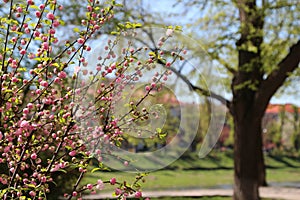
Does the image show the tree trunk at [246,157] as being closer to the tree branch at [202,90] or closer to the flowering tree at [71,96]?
the tree branch at [202,90]

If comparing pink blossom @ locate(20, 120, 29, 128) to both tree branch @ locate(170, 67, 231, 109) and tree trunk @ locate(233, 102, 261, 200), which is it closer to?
tree branch @ locate(170, 67, 231, 109)

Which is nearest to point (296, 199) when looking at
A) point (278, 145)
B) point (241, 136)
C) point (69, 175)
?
point (241, 136)

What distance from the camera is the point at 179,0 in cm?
1135

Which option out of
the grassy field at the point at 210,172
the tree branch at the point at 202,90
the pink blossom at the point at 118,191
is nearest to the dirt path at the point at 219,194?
the tree branch at the point at 202,90

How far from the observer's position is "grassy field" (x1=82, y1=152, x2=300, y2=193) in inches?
767

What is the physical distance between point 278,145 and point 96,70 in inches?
1494

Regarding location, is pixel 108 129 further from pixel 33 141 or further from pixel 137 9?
pixel 137 9

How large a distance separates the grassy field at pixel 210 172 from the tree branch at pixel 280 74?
28.2ft

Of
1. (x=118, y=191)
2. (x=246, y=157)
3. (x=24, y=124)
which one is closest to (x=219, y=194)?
(x=246, y=157)

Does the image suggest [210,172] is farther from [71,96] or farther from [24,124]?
[24,124]

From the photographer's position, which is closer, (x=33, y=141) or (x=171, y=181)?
(x=33, y=141)

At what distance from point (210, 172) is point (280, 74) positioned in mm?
17777

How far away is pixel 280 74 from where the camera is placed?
9.27m

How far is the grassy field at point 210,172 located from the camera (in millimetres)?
19484
